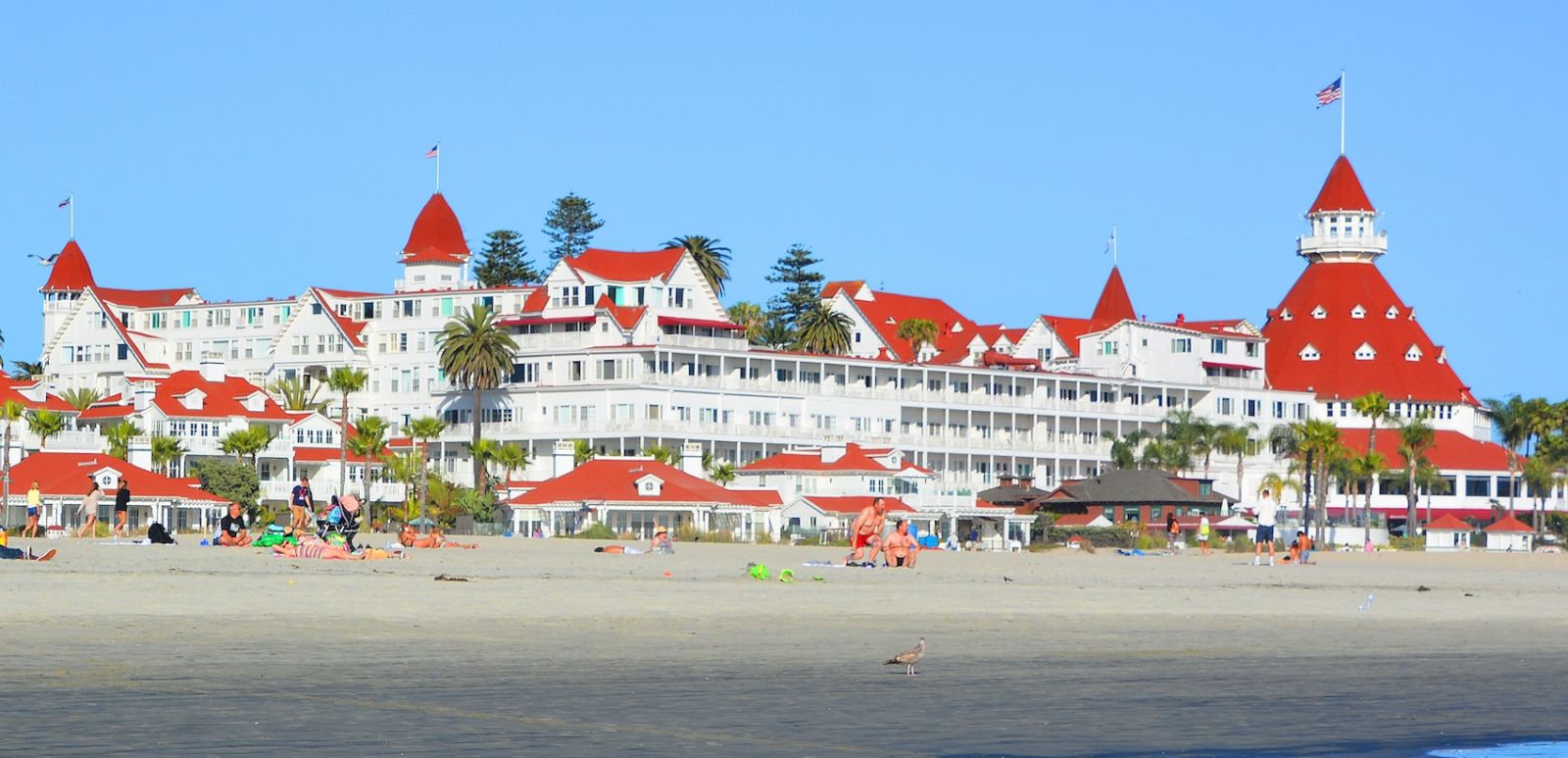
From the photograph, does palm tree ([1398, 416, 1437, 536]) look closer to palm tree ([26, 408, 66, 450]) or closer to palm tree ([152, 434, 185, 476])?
palm tree ([152, 434, 185, 476])

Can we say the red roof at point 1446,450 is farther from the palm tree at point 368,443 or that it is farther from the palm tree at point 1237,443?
the palm tree at point 368,443

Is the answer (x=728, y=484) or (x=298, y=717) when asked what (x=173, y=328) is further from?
(x=298, y=717)

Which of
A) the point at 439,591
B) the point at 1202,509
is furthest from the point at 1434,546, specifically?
the point at 439,591

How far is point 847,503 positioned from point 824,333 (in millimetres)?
36930

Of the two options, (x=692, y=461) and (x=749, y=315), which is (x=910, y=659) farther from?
(x=749, y=315)

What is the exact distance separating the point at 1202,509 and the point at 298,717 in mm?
91175

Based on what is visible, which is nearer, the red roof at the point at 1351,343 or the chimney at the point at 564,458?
the chimney at the point at 564,458

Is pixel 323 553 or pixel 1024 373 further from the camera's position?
pixel 1024 373

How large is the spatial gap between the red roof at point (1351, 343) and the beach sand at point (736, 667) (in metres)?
114

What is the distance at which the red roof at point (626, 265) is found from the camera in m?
121

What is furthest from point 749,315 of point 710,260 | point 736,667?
point 736,667

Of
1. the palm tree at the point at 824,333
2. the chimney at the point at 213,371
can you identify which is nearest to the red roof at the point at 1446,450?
the palm tree at the point at 824,333

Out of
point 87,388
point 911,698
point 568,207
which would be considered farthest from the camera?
point 568,207

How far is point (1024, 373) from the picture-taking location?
12850cm
